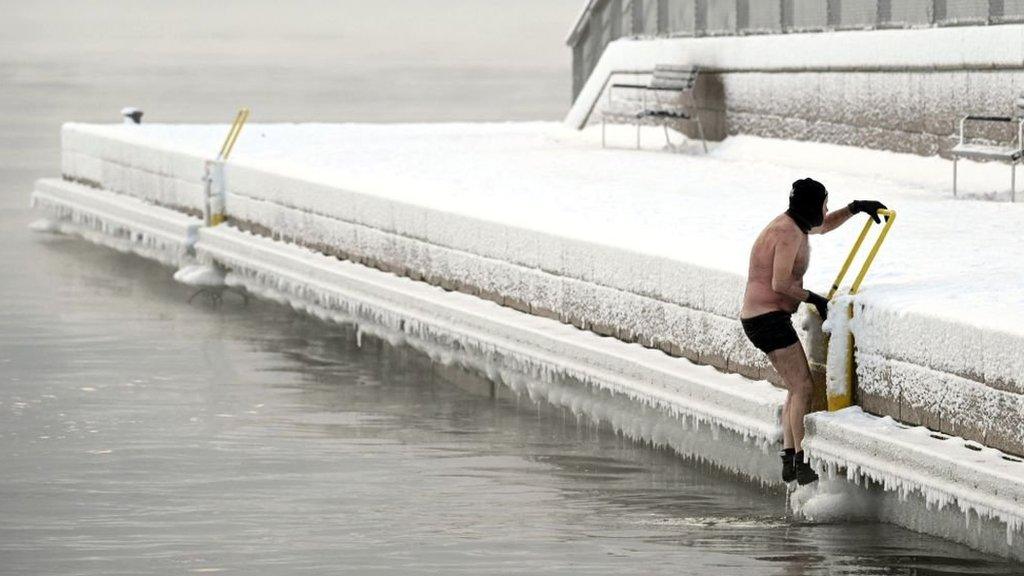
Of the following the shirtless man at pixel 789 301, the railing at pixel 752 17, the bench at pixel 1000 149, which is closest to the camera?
the shirtless man at pixel 789 301

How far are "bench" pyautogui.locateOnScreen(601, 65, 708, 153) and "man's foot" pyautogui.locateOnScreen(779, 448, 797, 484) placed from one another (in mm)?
14709

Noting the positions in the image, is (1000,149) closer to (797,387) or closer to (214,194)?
A: (797,387)

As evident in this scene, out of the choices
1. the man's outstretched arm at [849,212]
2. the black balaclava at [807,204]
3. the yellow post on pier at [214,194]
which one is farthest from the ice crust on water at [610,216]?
the black balaclava at [807,204]

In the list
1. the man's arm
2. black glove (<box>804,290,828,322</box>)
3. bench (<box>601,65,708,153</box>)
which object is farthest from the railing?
black glove (<box>804,290,828,322</box>)

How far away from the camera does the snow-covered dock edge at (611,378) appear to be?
1095 cm

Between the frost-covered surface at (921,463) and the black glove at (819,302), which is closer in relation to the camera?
the frost-covered surface at (921,463)

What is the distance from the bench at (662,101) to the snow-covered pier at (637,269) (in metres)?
0.58

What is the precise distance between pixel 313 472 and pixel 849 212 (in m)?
3.43

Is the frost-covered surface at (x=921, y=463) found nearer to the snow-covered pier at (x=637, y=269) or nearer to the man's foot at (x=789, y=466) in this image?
the snow-covered pier at (x=637, y=269)

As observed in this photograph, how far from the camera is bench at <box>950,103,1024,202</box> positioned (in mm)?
18672

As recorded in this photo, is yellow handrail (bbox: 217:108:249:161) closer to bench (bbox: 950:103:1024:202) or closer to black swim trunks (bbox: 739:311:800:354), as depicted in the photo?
bench (bbox: 950:103:1024:202)

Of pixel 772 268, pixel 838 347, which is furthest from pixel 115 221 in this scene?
pixel 838 347

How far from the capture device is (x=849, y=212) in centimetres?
1215

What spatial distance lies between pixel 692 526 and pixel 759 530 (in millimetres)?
365
